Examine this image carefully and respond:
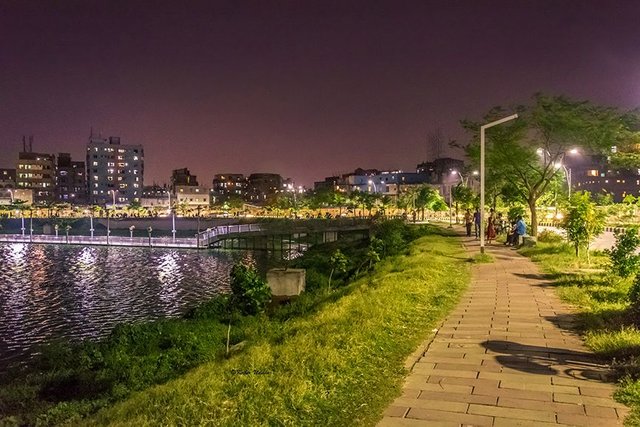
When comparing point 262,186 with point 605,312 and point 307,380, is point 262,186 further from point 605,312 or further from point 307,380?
point 307,380

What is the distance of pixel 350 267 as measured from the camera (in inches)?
1239

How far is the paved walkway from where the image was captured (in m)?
6.30

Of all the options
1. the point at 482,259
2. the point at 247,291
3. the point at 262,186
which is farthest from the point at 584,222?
the point at 262,186

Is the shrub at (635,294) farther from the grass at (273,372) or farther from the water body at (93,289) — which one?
the water body at (93,289)

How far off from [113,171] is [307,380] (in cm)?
15522

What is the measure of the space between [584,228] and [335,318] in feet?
Answer: 43.5

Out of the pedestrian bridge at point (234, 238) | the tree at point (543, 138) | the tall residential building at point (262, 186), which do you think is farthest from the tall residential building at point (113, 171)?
the tree at point (543, 138)

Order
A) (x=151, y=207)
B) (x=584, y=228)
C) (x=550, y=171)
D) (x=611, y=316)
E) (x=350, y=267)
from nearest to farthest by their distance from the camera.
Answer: (x=611, y=316), (x=584, y=228), (x=350, y=267), (x=550, y=171), (x=151, y=207)

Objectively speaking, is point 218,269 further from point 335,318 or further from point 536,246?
point 335,318

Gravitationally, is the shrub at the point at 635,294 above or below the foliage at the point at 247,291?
above

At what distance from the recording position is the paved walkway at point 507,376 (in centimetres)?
630

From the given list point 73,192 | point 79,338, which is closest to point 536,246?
point 79,338

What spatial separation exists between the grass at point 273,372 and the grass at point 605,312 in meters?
2.82

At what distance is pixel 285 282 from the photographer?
24.1m
